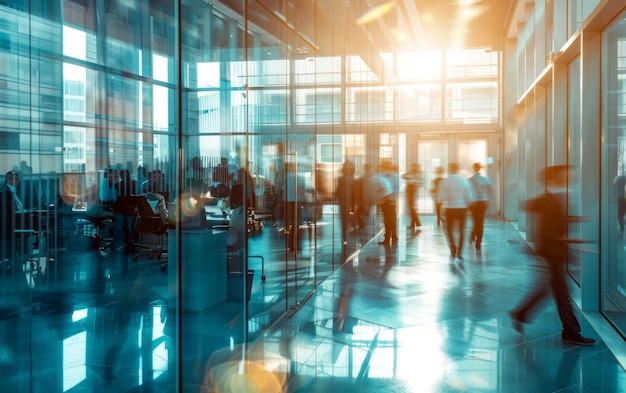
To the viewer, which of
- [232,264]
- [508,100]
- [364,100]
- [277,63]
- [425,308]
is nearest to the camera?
[232,264]

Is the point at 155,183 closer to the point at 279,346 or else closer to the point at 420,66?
the point at 279,346

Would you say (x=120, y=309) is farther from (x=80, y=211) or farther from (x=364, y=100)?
(x=364, y=100)

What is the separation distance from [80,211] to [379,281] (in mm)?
6627

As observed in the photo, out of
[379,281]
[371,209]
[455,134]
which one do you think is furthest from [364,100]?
[455,134]

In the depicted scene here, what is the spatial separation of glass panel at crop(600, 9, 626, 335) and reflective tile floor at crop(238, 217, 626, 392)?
0.47 metres

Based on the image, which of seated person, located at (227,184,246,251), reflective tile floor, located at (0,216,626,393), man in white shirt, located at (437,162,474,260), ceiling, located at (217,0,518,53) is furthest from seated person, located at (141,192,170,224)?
man in white shirt, located at (437,162,474,260)

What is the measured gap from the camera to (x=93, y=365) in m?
4.86

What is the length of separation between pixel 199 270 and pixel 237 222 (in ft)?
2.05

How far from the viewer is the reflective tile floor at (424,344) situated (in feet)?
15.8

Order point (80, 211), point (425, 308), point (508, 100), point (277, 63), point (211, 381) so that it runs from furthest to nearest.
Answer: point (508, 100)
point (425, 308)
point (277, 63)
point (211, 381)
point (80, 211)

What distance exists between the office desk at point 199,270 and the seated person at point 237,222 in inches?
3.5

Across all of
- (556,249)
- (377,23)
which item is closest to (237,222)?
(556,249)

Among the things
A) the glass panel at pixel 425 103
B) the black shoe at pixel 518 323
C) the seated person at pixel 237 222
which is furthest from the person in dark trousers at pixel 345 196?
the glass panel at pixel 425 103

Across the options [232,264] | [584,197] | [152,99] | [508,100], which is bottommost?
[232,264]
